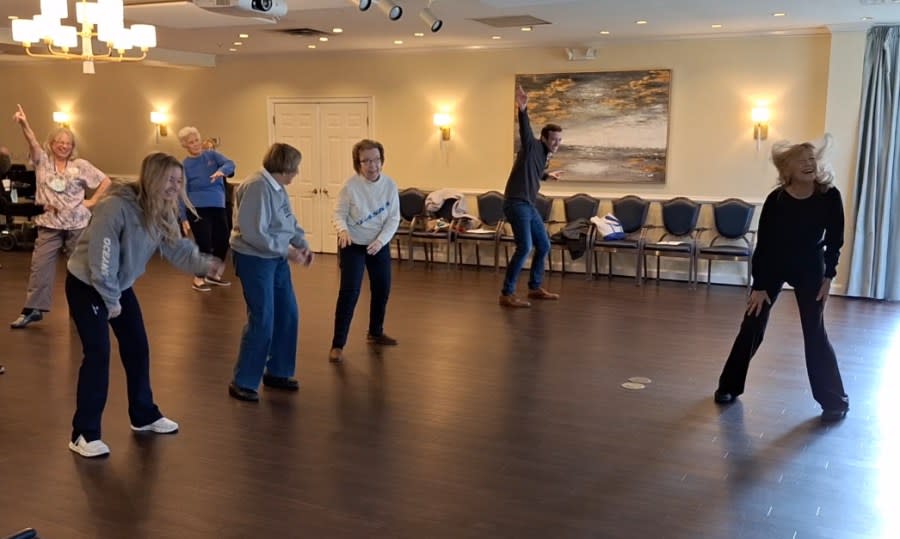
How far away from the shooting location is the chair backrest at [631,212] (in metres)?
9.04

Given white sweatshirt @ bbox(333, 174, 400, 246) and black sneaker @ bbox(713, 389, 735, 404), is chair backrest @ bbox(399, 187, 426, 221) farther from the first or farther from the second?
black sneaker @ bbox(713, 389, 735, 404)

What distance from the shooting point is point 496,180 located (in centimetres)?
1009

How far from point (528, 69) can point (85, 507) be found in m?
7.68

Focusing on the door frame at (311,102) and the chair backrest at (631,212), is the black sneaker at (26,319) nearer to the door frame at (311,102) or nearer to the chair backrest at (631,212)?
the door frame at (311,102)

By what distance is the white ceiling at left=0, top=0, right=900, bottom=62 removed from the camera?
7035 mm

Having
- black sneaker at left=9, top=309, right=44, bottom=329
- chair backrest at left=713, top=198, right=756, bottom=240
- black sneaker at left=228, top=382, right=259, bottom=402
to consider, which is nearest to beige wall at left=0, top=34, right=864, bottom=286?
chair backrest at left=713, top=198, right=756, bottom=240

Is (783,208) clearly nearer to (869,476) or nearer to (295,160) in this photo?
(869,476)

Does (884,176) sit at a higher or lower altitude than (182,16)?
lower

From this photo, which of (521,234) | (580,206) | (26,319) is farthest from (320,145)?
(26,319)

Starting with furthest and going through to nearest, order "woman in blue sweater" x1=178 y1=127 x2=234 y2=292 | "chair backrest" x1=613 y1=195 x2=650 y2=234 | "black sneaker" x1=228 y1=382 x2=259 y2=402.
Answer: "chair backrest" x1=613 y1=195 x2=650 y2=234
"woman in blue sweater" x1=178 y1=127 x2=234 y2=292
"black sneaker" x1=228 y1=382 x2=259 y2=402

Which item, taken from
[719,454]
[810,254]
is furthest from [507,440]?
[810,254]

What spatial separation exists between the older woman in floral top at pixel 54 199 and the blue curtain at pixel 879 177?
22.2ft

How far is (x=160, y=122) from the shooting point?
1205cm

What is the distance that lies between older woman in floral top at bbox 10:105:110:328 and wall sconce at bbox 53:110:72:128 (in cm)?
762
